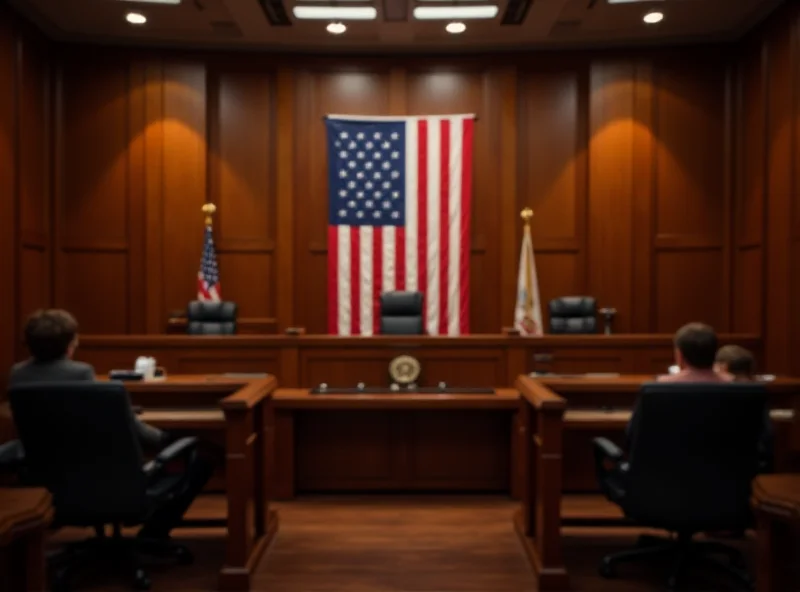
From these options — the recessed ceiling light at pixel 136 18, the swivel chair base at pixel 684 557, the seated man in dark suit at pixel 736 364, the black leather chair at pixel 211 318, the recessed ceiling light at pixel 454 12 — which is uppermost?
the recessed ceiling light at pixel 454 12

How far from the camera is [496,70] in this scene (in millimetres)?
8062

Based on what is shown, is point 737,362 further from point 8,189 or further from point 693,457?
point 8,189

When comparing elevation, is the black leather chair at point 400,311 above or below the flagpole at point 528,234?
below

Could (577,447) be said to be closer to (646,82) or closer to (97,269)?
(646,82)

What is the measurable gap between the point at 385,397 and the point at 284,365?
853mm

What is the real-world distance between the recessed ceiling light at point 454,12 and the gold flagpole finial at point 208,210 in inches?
104

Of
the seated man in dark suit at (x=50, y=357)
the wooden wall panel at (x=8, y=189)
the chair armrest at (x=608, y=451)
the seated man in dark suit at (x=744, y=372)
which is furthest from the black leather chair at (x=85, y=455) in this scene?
the wooden wall panel at (x=8, y=189)

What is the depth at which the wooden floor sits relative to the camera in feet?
12.2

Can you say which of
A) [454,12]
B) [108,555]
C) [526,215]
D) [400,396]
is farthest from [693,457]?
[454,12]

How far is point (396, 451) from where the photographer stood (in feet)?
17.8

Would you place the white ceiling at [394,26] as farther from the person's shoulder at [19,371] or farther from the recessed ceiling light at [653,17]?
the person's shoulder at [19,371]

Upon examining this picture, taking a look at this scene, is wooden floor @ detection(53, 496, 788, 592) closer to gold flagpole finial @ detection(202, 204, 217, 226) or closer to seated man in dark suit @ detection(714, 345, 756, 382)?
seated man in dark suit @ detection(714, 345, 756, 382)

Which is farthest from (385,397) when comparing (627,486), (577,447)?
(627,486)

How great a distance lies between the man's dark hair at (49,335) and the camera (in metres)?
3.55
